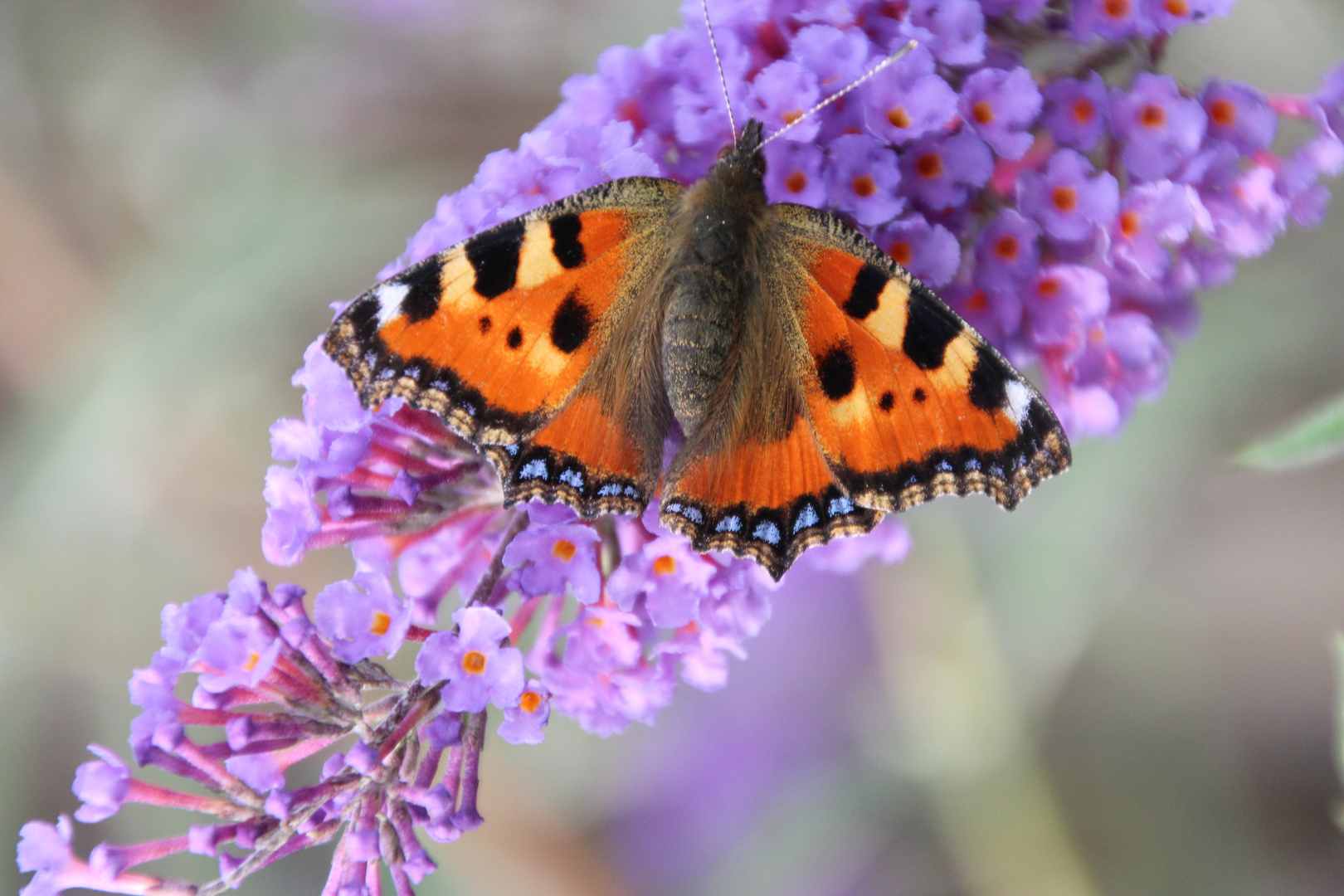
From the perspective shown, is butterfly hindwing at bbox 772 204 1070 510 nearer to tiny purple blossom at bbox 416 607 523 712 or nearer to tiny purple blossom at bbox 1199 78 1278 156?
tiny purple blossom at bbox 416 607 523 712

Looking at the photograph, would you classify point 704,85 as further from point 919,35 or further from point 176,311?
point 176,311

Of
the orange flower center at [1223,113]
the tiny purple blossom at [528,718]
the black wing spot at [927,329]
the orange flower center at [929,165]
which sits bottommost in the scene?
the tiny purple blossom at [528,718]

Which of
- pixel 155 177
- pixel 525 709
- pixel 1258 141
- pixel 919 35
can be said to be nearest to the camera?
pixel 525 709

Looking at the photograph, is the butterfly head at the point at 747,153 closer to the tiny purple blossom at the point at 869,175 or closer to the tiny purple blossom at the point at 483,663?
Answer: the tiny purple blossom at the point at 869,175

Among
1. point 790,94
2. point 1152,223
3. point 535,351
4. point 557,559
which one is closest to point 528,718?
point 557,559

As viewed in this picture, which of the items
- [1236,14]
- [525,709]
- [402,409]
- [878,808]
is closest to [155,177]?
[402,409]

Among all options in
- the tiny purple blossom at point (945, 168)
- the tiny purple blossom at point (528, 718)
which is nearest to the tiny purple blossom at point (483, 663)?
the tiny purple blossom at point (528, 718)
